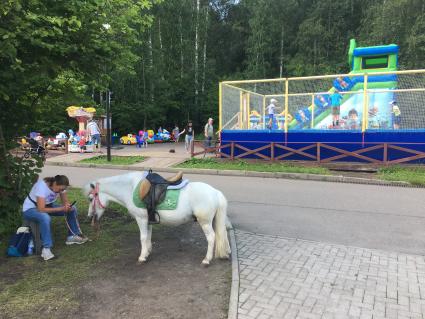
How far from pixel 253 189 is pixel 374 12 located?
109 ft

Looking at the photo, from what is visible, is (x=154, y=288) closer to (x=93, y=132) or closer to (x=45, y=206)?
(x=45, y=206)

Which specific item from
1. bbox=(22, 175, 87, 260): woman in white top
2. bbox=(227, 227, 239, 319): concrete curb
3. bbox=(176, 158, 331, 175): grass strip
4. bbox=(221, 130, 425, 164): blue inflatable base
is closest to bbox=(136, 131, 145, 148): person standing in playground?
bbox=(176, 158, 331, 175): grass strip

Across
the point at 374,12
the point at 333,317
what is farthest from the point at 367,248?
the point at 374,12

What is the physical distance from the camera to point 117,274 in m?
4.62

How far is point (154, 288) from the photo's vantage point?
425 cm

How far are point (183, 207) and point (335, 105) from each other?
38.7 feet

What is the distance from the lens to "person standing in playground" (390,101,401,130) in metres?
13.5

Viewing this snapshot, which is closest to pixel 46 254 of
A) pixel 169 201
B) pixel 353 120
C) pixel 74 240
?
pixel 74 240

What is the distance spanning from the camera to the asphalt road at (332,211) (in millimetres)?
6242

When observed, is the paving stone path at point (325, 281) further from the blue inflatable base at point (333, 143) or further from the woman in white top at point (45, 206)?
the blue inflatable base at point (333, 143)

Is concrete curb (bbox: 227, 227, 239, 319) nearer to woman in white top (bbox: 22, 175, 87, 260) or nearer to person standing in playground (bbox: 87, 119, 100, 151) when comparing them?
woman in white top (bbox: 22, 175, 87, 260)

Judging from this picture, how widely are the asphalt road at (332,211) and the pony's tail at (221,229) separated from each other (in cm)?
169

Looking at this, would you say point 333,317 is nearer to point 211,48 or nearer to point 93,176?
point 93,176

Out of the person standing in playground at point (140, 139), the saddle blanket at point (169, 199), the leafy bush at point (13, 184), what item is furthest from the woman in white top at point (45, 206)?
the person standing in playground at point (140, 139)
